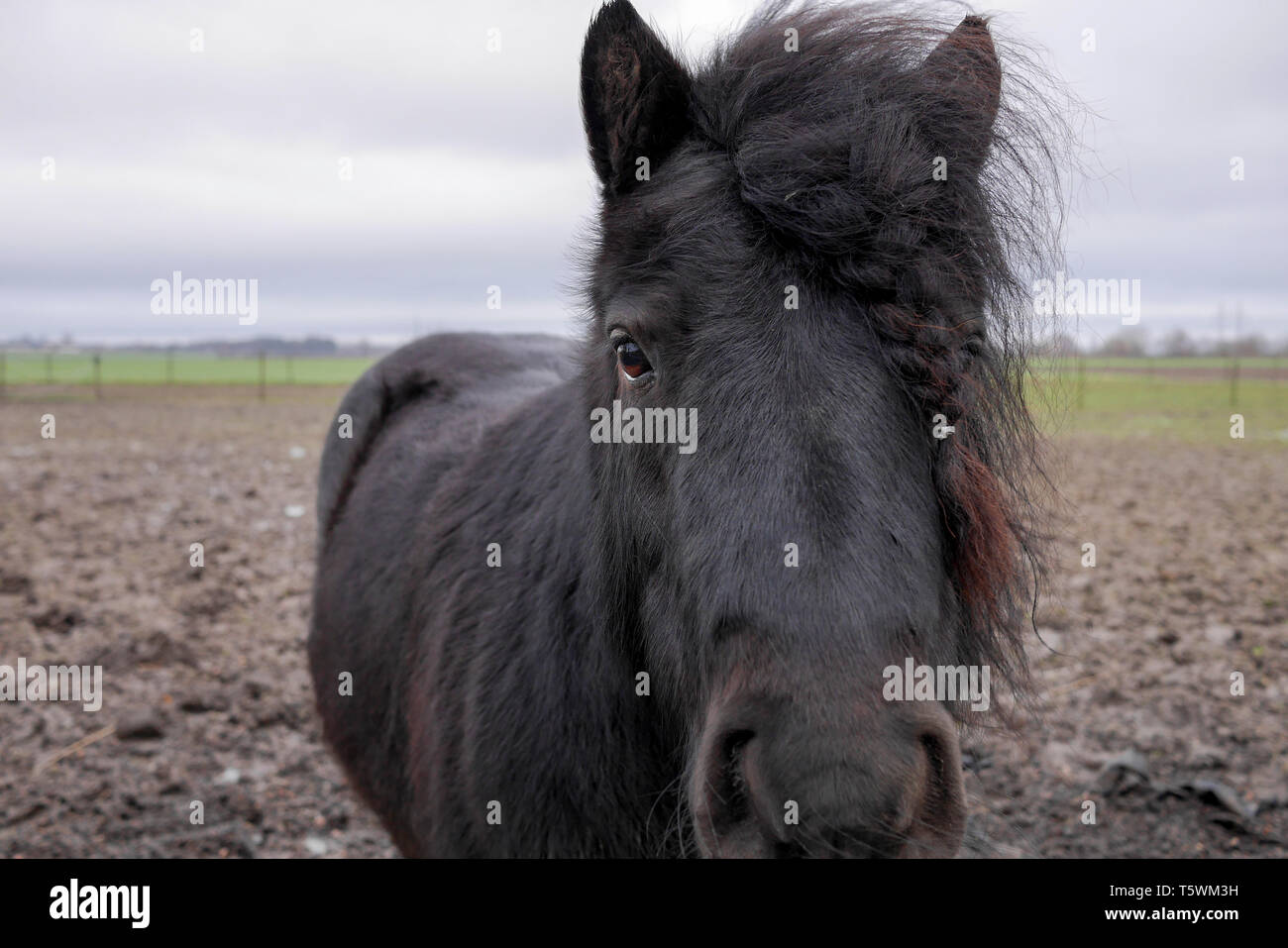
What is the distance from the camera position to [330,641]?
494cm

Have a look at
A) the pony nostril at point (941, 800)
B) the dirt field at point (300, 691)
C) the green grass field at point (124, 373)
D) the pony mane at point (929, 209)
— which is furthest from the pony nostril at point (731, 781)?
the green grass field at point (124, 373)

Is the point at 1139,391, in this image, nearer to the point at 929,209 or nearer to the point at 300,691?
the point at 300,691

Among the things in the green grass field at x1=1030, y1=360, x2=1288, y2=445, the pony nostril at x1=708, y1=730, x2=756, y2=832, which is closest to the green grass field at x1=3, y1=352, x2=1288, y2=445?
the green grass field at x1=1030, y1=360, x2=1288, y2=445

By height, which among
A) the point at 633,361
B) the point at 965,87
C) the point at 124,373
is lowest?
the point at 633,361

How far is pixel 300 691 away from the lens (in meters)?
7.02

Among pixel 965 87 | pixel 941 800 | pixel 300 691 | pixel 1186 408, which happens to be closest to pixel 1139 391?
pixel 1186 408

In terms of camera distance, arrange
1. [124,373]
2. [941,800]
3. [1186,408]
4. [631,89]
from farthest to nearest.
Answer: [124,373] → [1186,408] → [631,89] → [941,800]

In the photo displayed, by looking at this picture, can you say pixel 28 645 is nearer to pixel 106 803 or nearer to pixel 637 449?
pixel 106 803

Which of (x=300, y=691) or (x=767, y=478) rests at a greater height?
(x=767, y=478)

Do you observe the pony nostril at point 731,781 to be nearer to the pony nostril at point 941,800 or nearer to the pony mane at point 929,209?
the pony nostril at point 941,800

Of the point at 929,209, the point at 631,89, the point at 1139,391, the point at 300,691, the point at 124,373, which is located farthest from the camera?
the point at 124,373

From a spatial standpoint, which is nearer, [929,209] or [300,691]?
[929,209]

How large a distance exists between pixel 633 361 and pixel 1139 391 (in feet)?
163
